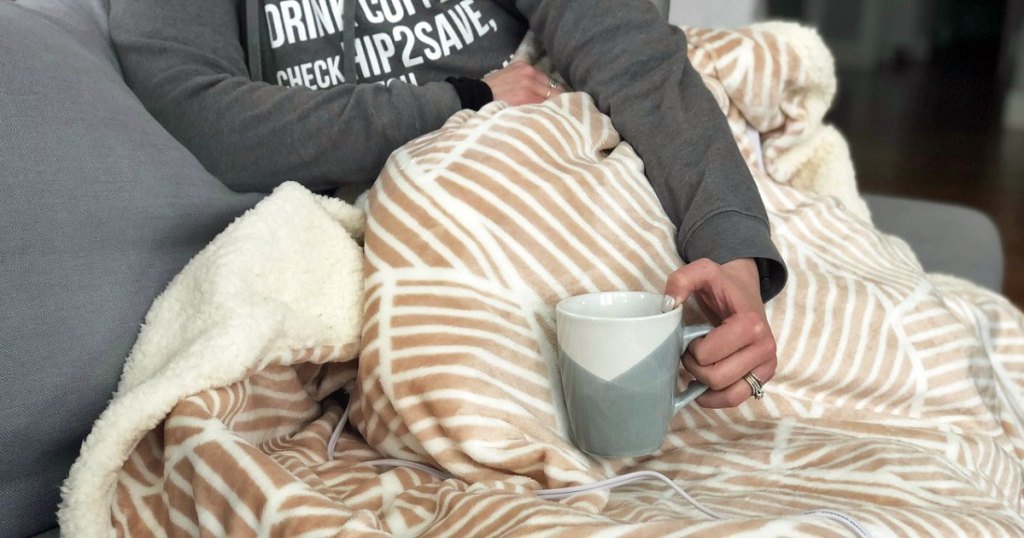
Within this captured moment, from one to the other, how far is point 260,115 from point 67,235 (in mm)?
239

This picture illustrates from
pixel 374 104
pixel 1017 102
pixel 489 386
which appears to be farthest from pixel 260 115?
pixel 1017 102

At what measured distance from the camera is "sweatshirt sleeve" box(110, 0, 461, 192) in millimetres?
752

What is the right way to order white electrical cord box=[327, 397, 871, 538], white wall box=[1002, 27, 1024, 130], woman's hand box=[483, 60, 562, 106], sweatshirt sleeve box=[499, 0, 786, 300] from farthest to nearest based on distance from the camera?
white wall box=[1002, 27, 1024, 130] → woman's hand box=[483, 60, 562, 106] → sweatshirt sleeve box=[499, 0, 786, 300] → white electrical cord box=[327, 397, 871, 538]

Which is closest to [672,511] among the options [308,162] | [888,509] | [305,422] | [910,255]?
[888,509]

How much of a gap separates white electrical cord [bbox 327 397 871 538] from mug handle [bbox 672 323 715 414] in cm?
5

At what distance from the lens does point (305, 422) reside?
2.18ft

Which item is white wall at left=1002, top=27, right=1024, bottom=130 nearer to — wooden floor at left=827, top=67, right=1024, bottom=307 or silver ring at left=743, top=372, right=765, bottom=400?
wooden floor at left=827, top=67, right=1024, bottom=307

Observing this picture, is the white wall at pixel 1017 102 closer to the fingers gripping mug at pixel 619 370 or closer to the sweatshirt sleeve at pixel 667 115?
the sweatshirt sleeve at pixel 667 115

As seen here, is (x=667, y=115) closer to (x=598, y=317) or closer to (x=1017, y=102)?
(x=598, y=317)

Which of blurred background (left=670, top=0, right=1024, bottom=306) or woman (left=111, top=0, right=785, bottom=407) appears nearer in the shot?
woman (left=111, top=0, right=785, bottom=407)

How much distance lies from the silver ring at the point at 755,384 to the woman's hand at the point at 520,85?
337mm

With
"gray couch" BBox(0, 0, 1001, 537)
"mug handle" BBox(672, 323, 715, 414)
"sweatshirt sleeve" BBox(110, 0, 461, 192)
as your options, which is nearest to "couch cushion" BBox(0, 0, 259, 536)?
"gray couch" BBox(0, 0, 1001, 537)

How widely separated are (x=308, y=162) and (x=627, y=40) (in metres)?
0.31

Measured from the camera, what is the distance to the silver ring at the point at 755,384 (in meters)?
0.61
